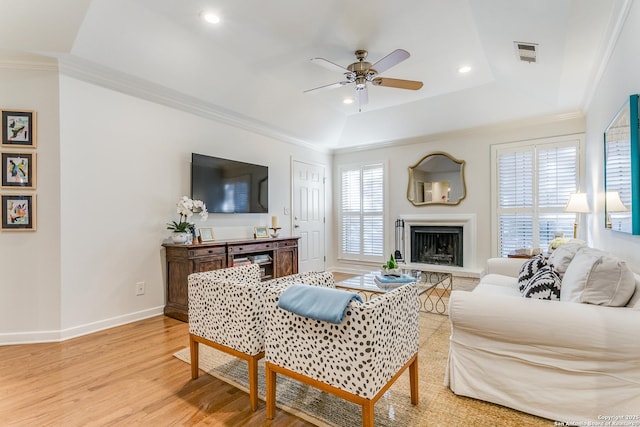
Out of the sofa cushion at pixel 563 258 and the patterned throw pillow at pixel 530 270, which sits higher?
the sofa cushion at pixel 563 258

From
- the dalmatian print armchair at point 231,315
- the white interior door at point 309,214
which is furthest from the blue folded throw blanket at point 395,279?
the white interior door at point 309,214

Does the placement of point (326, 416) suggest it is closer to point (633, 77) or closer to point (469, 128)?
point (633, 77)

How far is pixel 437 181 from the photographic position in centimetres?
559

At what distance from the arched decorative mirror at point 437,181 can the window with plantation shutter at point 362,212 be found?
0.66m

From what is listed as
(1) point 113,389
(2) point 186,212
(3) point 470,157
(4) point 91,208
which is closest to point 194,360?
(1) point 113,389

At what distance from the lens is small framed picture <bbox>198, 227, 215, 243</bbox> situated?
13.1ft

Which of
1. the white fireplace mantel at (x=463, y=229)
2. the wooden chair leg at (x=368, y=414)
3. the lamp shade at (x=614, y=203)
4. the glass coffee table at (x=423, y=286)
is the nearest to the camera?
the wooden chair leg at (x=368, y=414)

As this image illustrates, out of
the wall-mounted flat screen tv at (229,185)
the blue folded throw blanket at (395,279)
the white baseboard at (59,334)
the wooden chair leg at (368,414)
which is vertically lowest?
the white baseboard at (59,334)

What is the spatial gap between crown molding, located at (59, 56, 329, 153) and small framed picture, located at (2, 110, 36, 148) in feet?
1.78

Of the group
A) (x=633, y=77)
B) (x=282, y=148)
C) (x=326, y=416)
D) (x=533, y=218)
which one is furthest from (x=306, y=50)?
(x=533, y=218)

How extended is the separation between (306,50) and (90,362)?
3.59 m

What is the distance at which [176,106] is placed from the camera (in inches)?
155

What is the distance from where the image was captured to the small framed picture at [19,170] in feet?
9.64

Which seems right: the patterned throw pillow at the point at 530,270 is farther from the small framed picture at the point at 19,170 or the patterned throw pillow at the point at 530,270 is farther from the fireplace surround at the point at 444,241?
the small framed picture at the point at 19,170
